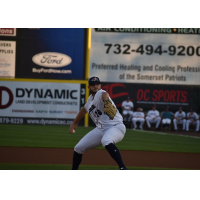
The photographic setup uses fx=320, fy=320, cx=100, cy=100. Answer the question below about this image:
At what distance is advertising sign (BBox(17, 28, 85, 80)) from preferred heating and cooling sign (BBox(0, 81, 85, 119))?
30.7 inches

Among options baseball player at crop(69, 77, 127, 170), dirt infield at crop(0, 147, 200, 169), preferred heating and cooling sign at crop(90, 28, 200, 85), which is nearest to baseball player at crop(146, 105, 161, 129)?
preferred heating and cooling sign at crop(90, 28, 200, 85)

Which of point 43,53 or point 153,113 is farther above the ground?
point 43,53

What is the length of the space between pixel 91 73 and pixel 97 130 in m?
15.9

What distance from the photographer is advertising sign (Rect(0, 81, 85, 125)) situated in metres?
21.0

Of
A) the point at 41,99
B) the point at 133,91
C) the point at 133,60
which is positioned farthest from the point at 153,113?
the point at 41,99

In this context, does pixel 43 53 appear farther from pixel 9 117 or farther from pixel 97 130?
pixel 97 130

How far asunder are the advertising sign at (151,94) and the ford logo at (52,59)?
10.1 ft

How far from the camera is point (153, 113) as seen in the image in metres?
21.1

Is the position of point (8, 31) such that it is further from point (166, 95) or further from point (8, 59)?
point (166, 95)

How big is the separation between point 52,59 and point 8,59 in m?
2.87

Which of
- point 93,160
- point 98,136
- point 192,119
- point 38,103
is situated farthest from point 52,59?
point 98,136

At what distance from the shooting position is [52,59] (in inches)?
849

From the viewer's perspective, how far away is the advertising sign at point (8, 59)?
2103 cm

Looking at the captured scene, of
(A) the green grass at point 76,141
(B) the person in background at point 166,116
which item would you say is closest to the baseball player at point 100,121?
(A) the green grass at point 76,141
